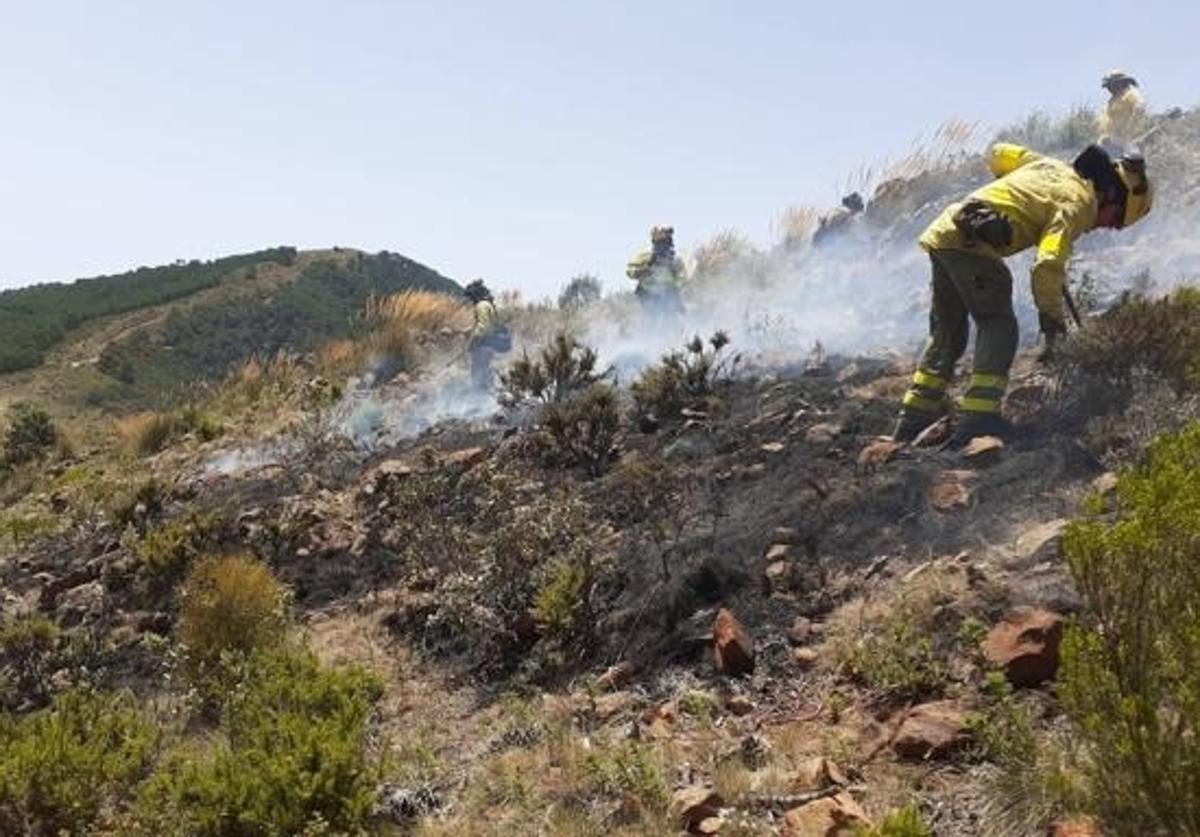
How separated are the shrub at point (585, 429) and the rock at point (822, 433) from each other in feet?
4.62

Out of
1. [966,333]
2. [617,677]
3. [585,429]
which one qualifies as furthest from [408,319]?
[617,677]

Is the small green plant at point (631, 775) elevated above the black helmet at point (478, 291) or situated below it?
below

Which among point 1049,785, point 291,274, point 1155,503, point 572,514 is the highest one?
point 291,274

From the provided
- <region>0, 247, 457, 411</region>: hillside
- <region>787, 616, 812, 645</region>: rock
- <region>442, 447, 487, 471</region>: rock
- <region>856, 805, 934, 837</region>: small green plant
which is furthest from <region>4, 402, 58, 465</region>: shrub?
<region>0, 247, 457, 411</region>: hillside

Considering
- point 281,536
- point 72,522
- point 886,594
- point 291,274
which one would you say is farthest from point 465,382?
point 291,274

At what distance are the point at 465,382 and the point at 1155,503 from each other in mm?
10676

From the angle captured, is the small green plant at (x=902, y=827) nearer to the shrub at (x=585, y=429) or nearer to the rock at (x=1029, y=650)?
the rock at (x=1029, y=650)

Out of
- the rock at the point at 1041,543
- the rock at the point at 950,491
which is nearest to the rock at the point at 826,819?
the rock at the point at 1041,543

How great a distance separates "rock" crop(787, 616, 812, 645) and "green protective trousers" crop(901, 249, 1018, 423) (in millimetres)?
1927

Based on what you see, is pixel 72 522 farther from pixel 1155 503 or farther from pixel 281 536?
pixel 1155 503

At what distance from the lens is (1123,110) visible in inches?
489

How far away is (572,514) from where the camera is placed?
5465mm

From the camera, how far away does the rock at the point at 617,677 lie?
425cm

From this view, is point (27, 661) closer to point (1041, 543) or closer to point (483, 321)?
point (1041, 543)
